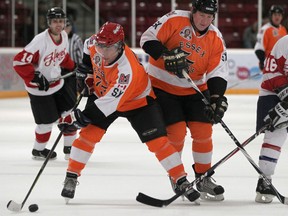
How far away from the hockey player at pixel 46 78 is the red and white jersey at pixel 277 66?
2.09 meters

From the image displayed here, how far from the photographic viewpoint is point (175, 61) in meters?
3.93

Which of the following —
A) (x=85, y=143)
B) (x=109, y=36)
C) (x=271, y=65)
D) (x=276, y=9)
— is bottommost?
(x=276, y=9)

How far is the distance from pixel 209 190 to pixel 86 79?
88 cm

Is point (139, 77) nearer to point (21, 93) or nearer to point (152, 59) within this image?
point (152, 59)

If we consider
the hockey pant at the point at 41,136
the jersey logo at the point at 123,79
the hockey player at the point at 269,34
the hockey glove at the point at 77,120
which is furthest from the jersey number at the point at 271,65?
the hockey player at the point at 269,34

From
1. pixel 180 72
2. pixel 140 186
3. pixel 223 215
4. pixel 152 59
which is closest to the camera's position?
pixel 223 215

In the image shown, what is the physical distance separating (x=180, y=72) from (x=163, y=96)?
0.25 m

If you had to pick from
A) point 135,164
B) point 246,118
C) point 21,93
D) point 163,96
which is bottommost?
point 21,93

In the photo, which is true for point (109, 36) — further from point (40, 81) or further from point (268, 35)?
point (268, 35)

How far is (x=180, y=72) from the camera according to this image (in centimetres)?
397

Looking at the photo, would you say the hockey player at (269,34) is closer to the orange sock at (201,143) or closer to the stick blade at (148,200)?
the orange sock at (201,143)

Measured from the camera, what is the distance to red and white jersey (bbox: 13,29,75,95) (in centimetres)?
569

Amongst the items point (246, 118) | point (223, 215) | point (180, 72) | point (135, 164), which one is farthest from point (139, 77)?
point (246, 118)

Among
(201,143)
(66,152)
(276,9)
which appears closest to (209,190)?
(201,143)
